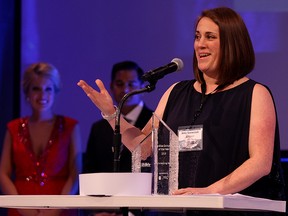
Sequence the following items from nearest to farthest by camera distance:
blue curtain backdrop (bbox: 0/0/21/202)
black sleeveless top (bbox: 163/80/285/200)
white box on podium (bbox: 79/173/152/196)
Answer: white box on podium (bbox: 79/173/152/196)
black sleeveless top (bbox: 163/80/285/200)
blue curtain backdrop (bbox: 0/0/21/202)

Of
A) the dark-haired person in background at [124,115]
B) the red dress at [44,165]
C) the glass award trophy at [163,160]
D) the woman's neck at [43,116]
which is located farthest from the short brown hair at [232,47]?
the woman's neck at [43,116]

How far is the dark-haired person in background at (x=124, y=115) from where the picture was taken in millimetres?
4895

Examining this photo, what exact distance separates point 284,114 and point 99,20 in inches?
65.2

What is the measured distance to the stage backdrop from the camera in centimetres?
516

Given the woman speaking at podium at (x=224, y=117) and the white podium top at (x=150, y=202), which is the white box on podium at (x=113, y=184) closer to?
the white podium top at (x=150, y=202)

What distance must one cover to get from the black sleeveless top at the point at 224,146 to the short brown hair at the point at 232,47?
0.06 m

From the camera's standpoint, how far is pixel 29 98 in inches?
196

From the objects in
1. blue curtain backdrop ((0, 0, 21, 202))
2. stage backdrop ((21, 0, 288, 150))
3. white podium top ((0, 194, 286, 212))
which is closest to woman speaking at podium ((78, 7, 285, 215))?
white podium top ((0, 194, 286, 212))

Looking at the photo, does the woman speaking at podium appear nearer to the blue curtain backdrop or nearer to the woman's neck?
the woman's neck

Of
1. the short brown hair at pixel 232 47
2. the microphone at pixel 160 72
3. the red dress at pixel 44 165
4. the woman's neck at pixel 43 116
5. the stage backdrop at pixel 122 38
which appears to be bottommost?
the red dress at pixel 44 165

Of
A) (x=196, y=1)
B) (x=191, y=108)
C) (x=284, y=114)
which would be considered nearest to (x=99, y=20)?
(x=196, y=1)

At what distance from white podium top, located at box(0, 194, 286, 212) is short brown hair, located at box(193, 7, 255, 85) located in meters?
0.80

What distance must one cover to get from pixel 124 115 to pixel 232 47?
6.87ft

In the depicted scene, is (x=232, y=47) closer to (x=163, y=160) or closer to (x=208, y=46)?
(x=208, y=46)
